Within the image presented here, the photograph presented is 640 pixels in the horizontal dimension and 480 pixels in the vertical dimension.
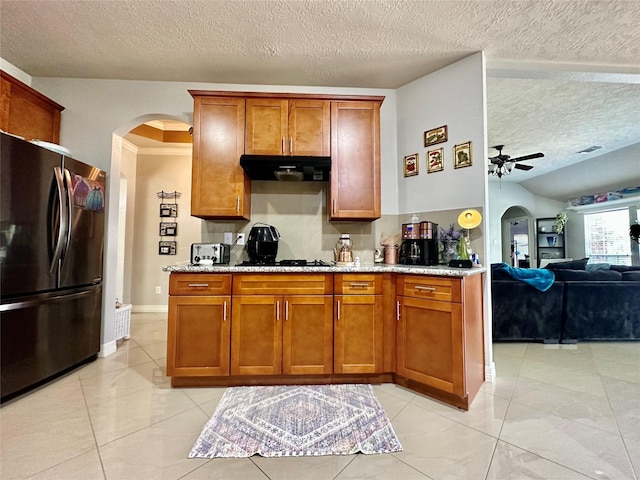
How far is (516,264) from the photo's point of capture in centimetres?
851

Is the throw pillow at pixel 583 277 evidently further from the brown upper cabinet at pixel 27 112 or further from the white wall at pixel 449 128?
the brown upper cabinet at pixel 27 112

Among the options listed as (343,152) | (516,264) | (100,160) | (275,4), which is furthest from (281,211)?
(516,264)

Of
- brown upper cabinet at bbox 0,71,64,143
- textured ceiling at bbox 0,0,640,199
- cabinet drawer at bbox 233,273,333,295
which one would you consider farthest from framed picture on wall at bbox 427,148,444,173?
brown upper cabinet at bbox 0,71,64,143

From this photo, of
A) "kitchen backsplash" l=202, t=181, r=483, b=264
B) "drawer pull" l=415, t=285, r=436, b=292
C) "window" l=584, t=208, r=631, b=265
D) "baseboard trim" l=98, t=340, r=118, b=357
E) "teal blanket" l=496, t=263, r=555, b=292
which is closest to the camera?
"drawer pull" l=415, t=285, r=436, b=292

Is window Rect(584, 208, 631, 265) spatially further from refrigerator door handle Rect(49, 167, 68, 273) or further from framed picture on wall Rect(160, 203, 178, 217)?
refrigerator door handle Rect(49, 167, 68, 273)

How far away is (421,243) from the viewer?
99.0 inches

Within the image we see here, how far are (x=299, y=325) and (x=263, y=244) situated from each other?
0.80m

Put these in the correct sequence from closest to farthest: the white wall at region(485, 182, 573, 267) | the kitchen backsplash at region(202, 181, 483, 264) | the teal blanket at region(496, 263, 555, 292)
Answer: the kitchen backsplash at region(202, 181, 483, 264) → the teal blanket at region(496, 263, 555, 292) → the white wall at region(485, 182, 573, 267)

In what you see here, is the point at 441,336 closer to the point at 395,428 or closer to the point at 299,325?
the point at 395,428

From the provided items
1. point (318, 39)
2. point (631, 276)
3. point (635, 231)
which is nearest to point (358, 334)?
point (318, 39)

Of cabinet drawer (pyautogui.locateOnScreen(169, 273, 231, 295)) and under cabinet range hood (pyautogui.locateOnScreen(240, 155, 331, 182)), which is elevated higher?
under cabinet range hood (pyautogui.locateOnScreen(240, 155, 331, 182))

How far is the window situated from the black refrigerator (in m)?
9.38

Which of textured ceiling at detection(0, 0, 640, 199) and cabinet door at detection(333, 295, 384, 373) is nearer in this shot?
textured ceiling at detection(0, 0, 640, 199)

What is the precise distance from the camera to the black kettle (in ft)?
8.28
